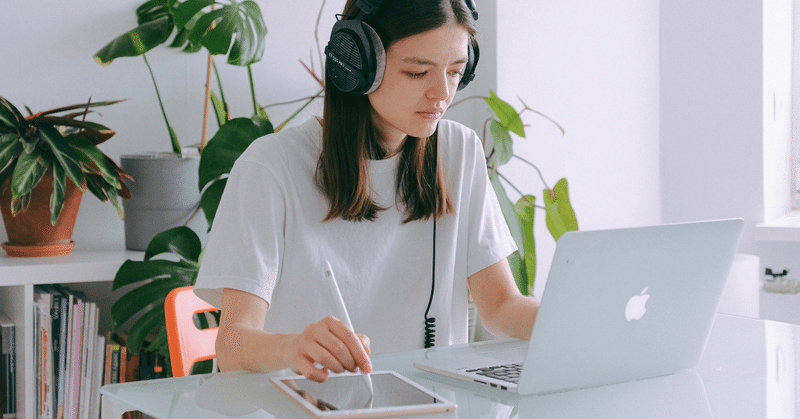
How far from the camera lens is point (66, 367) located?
71.2 inches

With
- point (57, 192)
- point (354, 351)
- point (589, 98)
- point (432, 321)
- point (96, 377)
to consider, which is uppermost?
point (589, 98)

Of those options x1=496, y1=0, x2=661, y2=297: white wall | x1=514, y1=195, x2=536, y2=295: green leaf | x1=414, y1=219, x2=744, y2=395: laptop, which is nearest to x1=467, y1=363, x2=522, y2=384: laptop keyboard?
x1=414, y1=219, x2=744, y2=395: laptop

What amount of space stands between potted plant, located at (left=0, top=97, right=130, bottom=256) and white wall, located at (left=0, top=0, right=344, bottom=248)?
0.63 ft

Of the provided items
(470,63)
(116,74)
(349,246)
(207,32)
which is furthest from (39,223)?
(470,63)

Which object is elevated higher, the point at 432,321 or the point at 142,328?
the point at 432,321

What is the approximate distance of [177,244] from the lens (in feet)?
5.78

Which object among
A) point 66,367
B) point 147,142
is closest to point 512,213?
point 147,142

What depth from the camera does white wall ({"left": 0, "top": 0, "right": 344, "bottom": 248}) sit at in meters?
1.98

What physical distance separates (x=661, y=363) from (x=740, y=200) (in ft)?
6.65

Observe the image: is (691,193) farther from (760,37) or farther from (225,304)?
(225,304)

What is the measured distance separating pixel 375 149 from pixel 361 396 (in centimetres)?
62

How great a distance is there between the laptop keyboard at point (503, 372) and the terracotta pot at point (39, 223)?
1.29 meters

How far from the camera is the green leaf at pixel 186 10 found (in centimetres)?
182

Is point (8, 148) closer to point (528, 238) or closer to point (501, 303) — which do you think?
point (501, 303)
